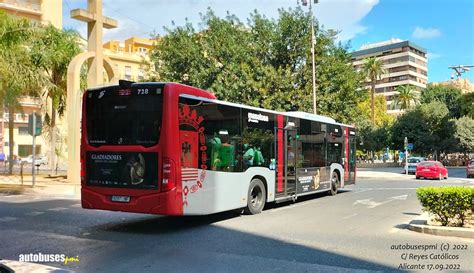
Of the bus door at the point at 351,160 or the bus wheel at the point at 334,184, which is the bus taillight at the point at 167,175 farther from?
the bus door at the point at 351,160

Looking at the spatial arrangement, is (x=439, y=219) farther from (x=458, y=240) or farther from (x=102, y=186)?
(x=102, y=186)

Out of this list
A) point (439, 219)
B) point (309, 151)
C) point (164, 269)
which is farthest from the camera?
point (309, 151)

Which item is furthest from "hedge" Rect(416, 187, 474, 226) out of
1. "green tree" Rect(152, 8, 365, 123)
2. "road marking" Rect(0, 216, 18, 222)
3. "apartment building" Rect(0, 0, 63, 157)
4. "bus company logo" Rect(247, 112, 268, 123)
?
"apartment building" Rect(0, 0, 63, 157)

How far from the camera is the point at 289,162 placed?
1445 centimetres

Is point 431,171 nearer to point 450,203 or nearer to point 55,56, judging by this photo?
point 450,203

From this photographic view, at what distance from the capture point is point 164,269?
264 inches

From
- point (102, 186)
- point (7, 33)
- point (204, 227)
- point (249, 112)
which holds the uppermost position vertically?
point (7, 33)

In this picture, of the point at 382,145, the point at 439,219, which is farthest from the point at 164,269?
the point at 382,145

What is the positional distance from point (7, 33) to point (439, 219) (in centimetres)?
2117

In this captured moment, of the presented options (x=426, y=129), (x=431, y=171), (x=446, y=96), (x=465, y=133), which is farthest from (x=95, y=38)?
(x=446, y=96)

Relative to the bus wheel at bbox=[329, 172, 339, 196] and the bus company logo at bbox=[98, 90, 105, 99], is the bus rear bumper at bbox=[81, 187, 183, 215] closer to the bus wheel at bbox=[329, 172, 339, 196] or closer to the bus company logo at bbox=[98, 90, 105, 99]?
the bus company logo at bbox=[98, 90, 105, 99]

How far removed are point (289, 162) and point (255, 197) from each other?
2.13 metres

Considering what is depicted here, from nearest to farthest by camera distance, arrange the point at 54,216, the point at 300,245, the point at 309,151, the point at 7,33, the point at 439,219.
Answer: the point at 300,245 → the point at 439,219 → the point at 54,216 → the point at 309,151 → the point at 7,33

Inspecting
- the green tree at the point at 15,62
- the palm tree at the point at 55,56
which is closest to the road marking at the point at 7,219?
the green tree at the point at 15,62
